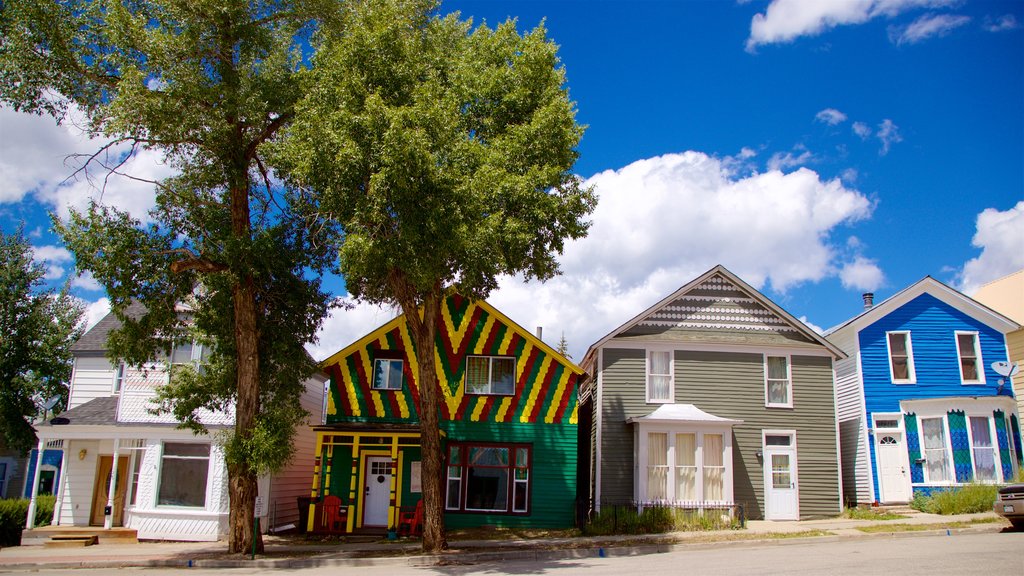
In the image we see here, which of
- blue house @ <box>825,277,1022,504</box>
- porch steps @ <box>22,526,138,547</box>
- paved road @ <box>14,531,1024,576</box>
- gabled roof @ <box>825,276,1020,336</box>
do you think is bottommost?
porch steps @ <box>22,526,138,547</box>

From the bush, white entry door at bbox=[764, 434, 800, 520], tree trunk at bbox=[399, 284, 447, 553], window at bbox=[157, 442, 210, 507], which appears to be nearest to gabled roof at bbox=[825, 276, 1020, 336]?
white entry door at bbox=[764, 434, 800, 520]

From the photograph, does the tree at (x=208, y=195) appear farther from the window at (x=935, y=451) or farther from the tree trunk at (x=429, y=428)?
the window at (x=935, y=451)

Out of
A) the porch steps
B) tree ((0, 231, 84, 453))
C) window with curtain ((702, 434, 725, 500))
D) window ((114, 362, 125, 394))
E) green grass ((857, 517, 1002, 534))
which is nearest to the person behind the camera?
green grass ((857, 517, 1002, 534))

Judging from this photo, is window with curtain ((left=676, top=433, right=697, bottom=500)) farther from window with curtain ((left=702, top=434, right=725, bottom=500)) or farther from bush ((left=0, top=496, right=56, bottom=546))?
bush ((left=0, top=496, right=56, bottom=546))

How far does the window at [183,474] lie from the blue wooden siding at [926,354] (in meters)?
21.6

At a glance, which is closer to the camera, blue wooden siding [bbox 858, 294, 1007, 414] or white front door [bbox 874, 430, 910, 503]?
white front door [bbox 874, 430, 910, 503]

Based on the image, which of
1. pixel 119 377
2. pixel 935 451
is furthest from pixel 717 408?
pixel 119 377

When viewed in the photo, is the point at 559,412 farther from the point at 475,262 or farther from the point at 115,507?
the point at 115,507

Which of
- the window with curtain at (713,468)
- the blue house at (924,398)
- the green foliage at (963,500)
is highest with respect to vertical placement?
the blue house at (924,398)

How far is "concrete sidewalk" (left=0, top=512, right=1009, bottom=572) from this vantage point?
16.2m

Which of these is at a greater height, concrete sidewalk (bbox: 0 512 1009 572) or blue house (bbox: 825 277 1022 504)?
blue house (bbox: 825 277 1022 504)

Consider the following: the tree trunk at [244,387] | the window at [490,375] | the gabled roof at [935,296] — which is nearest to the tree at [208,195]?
the tree trunk at [244,387]

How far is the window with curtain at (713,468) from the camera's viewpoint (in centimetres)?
2164

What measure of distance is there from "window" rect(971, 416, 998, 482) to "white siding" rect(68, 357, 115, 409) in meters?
29.1
